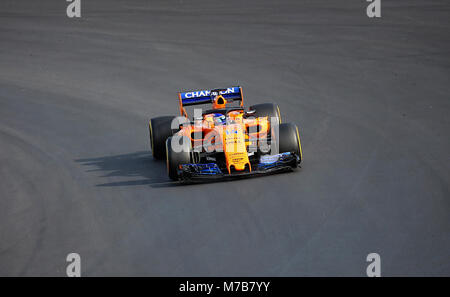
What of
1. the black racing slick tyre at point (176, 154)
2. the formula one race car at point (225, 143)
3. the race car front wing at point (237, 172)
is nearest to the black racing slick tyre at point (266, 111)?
the formula one race car at point (225, 143)

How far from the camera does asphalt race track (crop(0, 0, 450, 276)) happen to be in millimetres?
9562

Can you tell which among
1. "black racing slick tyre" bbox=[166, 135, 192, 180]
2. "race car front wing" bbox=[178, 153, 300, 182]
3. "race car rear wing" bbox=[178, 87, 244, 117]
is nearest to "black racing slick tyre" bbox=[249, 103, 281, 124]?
"race car rear wing" bbox=[178, 87, 244, 117]

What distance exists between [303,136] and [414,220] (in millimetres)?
5636

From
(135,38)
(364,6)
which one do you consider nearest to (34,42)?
(135,38)

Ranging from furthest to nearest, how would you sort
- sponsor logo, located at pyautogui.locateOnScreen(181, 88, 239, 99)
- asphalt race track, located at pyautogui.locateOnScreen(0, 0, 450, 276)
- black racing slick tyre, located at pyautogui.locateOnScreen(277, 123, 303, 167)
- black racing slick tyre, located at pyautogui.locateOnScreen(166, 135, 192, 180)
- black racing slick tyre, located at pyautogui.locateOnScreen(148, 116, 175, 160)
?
sponsor logo, located at pyautogui.locateOnScreen(181, 88, 239, 99) < black racing slick tyre, located at pyautogui.locateOnScreen(148, 116, 175, 160) < black racing slick tyre, located at pyautogui.locateOnScreen(277, 123, 303, 167) < black racing slick tyre, located at pyautogui.locateOnScreen(166, 135, 192, 180) < asphalt race track, located at pyautogui.locateOnScreen(0, 0, 450, 276)

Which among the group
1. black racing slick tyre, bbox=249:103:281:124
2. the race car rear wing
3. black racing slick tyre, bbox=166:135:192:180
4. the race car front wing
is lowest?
the race car front wing

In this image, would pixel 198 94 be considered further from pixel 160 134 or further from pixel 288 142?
pixel 288 142

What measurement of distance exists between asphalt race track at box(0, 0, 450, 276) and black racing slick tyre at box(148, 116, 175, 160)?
0.38m

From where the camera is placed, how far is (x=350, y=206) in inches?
432

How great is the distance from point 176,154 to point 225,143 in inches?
37.1

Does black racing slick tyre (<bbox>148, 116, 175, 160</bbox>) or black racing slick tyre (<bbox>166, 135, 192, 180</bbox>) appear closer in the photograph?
black racing slick tyre (<bbox>166, 135, 192, 180</bbox>)

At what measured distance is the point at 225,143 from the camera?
42.2 ft

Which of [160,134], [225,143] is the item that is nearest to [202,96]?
[160,134]

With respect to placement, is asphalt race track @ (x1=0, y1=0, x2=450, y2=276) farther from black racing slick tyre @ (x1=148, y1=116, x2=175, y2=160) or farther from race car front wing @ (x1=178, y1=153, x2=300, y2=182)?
black racing slick tyre @ (x1=148, y1=116, x2=175, y2=160)
